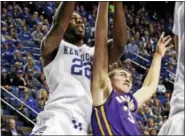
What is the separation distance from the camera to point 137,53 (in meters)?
7.54

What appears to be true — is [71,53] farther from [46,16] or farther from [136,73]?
[46,16]

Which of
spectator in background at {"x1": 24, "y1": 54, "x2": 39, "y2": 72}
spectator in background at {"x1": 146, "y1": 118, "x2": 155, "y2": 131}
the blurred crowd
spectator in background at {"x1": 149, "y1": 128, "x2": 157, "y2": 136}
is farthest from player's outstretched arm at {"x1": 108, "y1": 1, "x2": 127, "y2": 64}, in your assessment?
spectator in background at {"x1": 24, "y1": 54, "x2": 39, "y2": 72}

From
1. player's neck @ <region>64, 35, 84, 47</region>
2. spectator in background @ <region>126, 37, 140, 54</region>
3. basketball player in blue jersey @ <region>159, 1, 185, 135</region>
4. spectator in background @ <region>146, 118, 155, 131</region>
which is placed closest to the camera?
basketball player in blue jersey @ <region>159, 1, 185, 135</region>

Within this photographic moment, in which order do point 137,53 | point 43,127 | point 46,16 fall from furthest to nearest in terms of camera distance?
point 46,16 < point 137,53 < point 43,127

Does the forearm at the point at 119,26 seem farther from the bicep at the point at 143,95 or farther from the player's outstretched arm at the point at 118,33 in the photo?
the bicep at the point at 143,95

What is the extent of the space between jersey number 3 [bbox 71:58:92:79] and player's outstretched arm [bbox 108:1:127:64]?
0.67 feet

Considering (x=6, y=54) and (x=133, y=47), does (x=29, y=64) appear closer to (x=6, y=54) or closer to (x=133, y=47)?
(x=6, y=54)

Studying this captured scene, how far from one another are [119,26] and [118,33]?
0.12 feet

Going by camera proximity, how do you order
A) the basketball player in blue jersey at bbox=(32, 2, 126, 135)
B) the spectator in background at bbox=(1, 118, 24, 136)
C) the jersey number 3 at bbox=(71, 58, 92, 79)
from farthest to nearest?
the spectator in background at bbox=(1, 118, 24, 136)
the jersey number 3 at bbox=(71, 58, 92, 79)
the basketball player in blue jersey at bbox=(32, 2, 126, 135)

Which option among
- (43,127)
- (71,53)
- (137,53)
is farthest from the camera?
(137,53)

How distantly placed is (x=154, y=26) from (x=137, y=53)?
4.35 ft

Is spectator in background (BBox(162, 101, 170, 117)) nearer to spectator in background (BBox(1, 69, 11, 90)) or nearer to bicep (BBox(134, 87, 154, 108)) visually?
spectator in background (BBox(1, 69, 11, 90))

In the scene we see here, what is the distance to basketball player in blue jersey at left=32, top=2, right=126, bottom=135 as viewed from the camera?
9.12 ft

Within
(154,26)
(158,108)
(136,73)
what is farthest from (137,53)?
(158,108)
